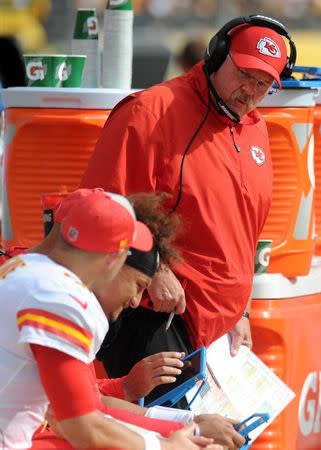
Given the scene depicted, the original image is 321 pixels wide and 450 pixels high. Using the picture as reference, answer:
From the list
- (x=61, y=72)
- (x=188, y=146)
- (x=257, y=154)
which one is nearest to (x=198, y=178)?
(x=188, y=146)

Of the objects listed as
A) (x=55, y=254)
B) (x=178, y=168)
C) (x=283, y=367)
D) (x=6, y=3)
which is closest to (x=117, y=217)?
(x=55, y=254)

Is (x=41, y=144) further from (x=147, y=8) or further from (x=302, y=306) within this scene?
(x=147, y=8)

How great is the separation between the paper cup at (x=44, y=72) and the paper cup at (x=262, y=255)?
105 cm

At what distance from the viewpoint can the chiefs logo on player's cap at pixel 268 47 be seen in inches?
136

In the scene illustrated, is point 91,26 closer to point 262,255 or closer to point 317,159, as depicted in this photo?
point 317,159

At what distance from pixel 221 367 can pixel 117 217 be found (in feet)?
3.99

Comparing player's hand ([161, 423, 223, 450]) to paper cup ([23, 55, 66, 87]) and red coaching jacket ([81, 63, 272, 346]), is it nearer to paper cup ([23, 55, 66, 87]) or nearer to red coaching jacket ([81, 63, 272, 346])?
red coaching jacket ([81, 63, 272, 346])

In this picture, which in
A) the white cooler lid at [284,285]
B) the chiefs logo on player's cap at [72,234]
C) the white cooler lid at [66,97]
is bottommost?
the white cooler lid at [284,285]

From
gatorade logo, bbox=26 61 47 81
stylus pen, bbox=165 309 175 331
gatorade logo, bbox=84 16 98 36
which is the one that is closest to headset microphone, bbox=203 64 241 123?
stylus pen, bbox=165 309 175 331

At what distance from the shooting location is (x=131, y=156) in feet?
10.9

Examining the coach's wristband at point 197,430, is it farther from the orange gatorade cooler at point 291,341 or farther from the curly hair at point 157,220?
the orange gatorade cooler at point 291,341

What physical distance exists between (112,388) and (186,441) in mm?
553

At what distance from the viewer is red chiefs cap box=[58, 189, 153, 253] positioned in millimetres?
2416

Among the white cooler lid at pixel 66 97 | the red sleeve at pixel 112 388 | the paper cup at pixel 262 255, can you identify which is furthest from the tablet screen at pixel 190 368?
the white cooler lid at pixel 66 97
